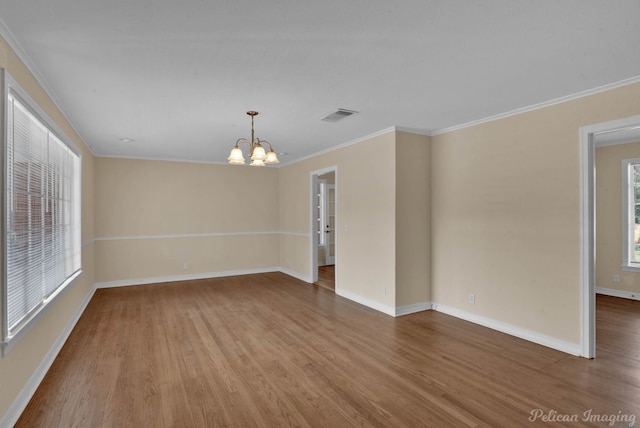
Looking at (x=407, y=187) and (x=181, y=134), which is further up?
(x=181, y=134)

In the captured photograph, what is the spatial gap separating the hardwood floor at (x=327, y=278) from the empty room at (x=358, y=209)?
1.87 ft

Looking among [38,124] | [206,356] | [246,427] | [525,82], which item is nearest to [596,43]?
[525,82]

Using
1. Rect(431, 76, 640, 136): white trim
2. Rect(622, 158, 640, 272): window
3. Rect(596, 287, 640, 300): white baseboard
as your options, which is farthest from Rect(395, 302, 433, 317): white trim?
Rect(622, 158, 640, 272): window

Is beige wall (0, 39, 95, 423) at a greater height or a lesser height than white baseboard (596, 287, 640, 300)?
greater

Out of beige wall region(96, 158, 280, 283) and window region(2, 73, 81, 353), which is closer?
window region(2, 73, 81, 353)

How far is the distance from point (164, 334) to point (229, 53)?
3.11 meters

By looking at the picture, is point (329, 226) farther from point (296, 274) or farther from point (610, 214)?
point (610, 214)

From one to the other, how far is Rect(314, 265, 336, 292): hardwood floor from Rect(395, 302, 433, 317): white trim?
5.42 feet

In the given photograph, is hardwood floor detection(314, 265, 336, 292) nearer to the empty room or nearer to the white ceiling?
the empty room

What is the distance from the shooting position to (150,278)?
6.73 metres

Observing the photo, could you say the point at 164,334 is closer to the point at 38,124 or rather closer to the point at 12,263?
the point at 12,263

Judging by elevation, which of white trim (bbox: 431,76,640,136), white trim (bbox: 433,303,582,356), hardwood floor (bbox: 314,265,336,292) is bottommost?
hardwood floor (bbox: 314,265,336,292)

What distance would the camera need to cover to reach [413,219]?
4.64m

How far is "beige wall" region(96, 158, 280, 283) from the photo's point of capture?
643 cm
